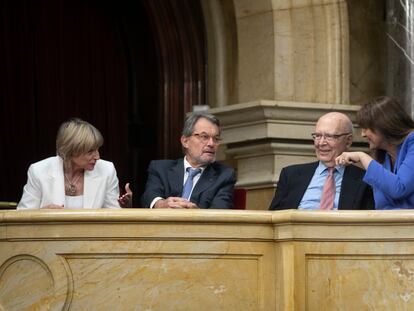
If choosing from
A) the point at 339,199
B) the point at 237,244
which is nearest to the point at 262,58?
the point at 339,199

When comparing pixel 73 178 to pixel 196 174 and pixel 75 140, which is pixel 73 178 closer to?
pixel 75 140

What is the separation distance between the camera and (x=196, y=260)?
8.44 m

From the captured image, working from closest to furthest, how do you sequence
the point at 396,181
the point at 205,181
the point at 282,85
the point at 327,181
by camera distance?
the point at 396,181, the point at 327,181, the point at 205,181, the point at 282,85

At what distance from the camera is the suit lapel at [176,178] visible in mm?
9648

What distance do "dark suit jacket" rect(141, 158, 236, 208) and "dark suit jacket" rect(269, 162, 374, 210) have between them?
11.2 inches

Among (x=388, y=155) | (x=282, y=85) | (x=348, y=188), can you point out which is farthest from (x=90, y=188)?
(x=282, y=85)

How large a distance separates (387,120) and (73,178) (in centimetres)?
174

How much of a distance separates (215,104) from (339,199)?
2749 millimetres

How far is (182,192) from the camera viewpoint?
966 cm

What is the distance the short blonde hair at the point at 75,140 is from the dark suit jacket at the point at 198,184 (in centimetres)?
42

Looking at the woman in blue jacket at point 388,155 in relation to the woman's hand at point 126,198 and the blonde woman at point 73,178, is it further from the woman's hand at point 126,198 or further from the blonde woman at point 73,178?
the blonde woman at point 73,178

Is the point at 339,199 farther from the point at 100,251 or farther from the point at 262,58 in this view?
the point at 262,58

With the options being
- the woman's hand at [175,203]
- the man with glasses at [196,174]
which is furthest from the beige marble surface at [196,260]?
the man with glasses at [196,174]

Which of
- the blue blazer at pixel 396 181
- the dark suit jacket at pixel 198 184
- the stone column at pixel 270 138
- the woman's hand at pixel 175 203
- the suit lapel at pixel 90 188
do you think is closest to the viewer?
the blue blazer at pixel 396 181
